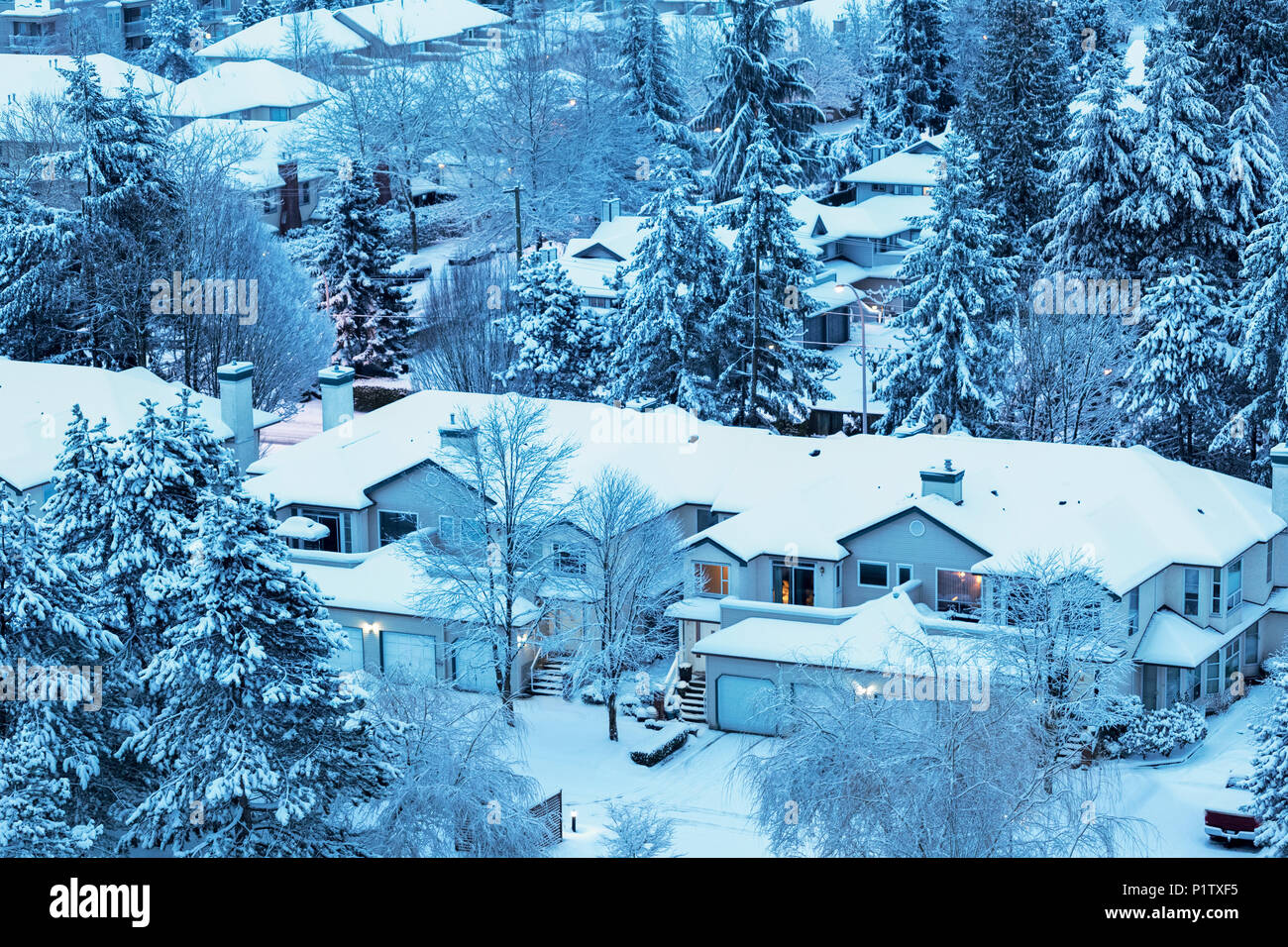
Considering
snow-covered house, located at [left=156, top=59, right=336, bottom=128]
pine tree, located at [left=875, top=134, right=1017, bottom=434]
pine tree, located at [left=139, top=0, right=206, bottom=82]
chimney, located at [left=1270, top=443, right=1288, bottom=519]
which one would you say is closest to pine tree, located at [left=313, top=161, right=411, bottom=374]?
pine tree, located at [left=875, top=134, right=1017, bottom=434]

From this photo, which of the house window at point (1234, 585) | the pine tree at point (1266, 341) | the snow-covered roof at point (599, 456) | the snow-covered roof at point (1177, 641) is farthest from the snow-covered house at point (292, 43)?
the snow-covered roof at point (1177, 641)

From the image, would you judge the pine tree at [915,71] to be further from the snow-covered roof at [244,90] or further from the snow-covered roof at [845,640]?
the snow-covered roof at [845,640]

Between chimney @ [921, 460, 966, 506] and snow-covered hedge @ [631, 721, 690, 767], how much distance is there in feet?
25.4

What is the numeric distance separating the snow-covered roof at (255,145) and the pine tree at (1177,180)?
36469mm

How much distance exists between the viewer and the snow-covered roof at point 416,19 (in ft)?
404

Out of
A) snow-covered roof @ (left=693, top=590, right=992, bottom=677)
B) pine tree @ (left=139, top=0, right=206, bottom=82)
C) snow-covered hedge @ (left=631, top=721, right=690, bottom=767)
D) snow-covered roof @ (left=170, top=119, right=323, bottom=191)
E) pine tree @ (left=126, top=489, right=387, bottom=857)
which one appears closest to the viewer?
pine tree @ (left=126, top=489, right=387, bottom=857)

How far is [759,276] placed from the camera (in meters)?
56.6

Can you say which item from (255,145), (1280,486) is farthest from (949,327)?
(255,145)

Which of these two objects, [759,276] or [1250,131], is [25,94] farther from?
[1250,131]

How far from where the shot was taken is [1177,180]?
5412 cm

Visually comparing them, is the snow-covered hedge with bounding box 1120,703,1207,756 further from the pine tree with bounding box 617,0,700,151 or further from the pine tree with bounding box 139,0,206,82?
the pine tree with bounding box 139,0,206,82

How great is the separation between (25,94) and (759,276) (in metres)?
52.9

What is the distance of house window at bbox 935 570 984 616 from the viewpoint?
39719 mm
